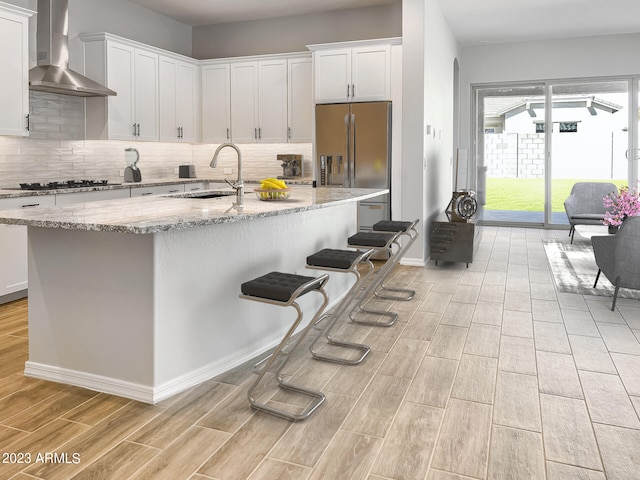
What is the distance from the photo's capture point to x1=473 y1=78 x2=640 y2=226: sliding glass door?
352 inches

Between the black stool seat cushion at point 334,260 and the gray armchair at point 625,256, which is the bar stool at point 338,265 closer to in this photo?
the black stool seat cushion at point 334,260

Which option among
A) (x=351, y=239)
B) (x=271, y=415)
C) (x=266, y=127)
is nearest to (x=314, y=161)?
(x=266, y=127)

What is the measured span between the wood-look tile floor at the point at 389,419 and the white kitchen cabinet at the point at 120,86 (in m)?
2.87

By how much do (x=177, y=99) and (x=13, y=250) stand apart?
3.19 m

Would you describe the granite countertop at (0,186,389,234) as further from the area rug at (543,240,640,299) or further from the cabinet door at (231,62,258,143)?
the cabinet door at (231,62,258,143)

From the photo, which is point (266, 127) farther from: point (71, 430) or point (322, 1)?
point (71, 430)

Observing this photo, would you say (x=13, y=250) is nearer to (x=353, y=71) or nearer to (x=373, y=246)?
(x=373, y=246)

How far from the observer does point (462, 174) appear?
6.70 metres

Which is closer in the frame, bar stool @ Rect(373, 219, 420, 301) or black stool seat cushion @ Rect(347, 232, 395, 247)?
black stool seat cushion @ Rect(347, 232, 395, 247)

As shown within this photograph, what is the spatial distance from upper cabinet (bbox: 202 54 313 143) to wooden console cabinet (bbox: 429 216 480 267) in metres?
2.04

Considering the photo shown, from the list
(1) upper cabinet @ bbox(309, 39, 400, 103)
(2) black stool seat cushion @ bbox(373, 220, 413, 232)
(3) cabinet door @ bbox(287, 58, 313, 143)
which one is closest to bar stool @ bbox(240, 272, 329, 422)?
(2) black stool seat cushion @ bbox(373, 220, 413, 232)

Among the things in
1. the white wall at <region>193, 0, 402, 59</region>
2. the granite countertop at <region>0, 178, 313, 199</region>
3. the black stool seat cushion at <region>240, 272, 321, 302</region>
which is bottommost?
the black stool seat cushion at <region>240, 272, 321, 302</region>

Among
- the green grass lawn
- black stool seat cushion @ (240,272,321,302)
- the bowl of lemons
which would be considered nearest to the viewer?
black stool seat cushion @ (240,272,321,302)

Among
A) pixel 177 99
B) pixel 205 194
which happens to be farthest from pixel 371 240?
pixel 177 99
